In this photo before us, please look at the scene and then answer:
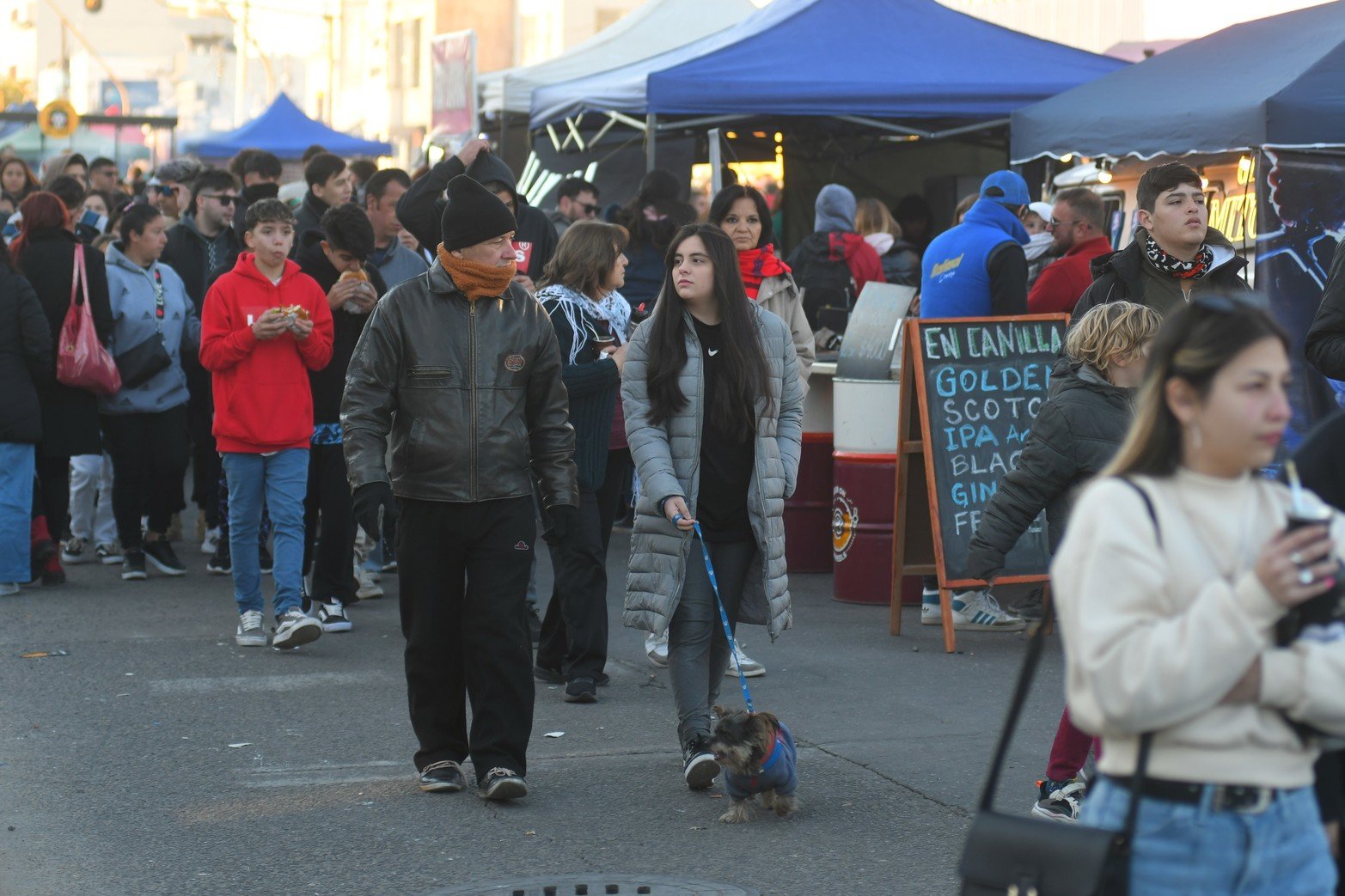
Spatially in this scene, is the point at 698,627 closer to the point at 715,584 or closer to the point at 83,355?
the point at 715,584

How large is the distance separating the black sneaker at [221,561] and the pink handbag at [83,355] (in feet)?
3.52

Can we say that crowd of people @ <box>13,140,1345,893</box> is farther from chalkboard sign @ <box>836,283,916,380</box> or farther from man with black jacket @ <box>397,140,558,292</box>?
chalkboard sign @ <box>836,283,916,380</box>

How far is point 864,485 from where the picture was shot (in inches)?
348

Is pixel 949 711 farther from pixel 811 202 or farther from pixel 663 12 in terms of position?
pixel 663 12

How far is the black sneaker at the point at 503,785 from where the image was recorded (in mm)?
5492

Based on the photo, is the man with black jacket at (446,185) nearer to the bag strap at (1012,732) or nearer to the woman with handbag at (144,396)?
the woman with handbag at (144,396)

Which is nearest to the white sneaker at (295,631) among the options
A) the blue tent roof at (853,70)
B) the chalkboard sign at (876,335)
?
the chalkboard sign at (876,335)

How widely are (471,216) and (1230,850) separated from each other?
358 centimetres

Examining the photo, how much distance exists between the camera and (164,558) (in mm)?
10117

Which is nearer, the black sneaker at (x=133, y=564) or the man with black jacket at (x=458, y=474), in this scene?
the man with black jacket at (x=458, y=474)

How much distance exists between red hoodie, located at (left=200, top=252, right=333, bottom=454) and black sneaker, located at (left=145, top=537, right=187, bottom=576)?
2.38 m

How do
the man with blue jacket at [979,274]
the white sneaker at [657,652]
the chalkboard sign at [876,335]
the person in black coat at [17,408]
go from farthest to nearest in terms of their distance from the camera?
1. the person in black coat at [17,408]
2. the chalkboard sign at [876,335]
3. the man with blue jacket at [979,274]
4. the white sneaker at [657,652]

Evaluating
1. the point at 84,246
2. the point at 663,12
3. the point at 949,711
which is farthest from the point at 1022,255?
the point at 663,12

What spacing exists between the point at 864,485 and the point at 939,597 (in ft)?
2.46
